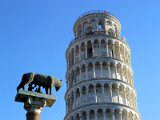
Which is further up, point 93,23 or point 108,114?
point 93,23

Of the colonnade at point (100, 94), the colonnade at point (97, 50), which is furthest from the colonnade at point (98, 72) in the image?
the colonnade at point (97, 50)

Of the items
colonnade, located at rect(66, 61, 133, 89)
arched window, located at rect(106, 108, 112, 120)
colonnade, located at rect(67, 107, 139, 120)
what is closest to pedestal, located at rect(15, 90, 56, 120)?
colonnade, located at rect(67, 107, 139, 120)

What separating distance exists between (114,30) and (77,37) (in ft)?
18.6

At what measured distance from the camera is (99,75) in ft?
137

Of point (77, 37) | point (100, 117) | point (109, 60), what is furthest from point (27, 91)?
point (77, 37)

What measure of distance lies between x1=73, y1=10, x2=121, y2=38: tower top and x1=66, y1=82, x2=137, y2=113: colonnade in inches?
349

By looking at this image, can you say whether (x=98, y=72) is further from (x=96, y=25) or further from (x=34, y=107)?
(x=34, y=107)

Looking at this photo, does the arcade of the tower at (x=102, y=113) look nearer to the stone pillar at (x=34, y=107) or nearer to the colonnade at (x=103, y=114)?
the colonnade at (x=103, y=114)

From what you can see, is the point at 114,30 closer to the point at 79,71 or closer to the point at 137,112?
the point at 79,71

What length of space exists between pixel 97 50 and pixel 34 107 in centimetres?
3422

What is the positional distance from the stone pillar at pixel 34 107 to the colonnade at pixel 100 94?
2956 cm

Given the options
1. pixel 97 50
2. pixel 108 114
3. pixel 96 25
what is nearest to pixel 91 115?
pixel 108 114

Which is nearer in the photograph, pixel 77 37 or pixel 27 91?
pixel 27 91

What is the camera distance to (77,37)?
46.5m
